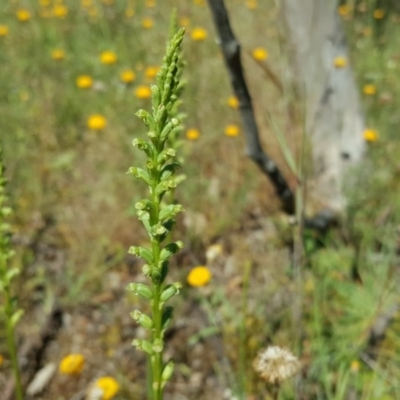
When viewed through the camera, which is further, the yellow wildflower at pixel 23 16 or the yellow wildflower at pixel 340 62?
the yellow wildflower at pixel 23 16

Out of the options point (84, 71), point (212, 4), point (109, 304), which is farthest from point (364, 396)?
point (84, 71)

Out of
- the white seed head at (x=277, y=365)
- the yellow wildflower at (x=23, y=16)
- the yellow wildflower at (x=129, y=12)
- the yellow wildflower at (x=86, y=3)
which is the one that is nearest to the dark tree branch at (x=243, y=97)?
the white seed head at (x=277, y=365)

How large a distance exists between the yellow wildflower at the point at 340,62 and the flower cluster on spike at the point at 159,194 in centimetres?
210

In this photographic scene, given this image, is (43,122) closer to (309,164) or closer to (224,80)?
(224,80)

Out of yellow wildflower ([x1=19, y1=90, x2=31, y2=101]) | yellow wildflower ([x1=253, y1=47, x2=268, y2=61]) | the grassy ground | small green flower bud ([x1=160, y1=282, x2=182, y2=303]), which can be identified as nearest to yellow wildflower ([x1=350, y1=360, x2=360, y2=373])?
Result: the grassy ground

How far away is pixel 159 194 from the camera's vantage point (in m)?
0.85

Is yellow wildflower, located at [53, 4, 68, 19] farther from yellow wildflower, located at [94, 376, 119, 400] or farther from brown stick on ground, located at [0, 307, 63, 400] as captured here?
yellow wildflower, located at [94, 376, 119, 400]

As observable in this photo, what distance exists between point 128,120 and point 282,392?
238 cm

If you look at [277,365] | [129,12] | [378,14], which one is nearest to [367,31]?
[378,14]

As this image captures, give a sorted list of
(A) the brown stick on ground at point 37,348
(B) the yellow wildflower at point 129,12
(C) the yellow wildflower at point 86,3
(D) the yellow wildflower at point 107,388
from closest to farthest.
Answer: (D) the yellow wildflower at point 107,388 < (A) the brown stick on ground at point 37,348 < (B) the yellow wildflower at point 129,12 < (C) the yellow wildflower at point 86,3

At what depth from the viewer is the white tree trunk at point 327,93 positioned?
8.43 feet

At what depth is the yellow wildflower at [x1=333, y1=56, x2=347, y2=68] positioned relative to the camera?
2.75 m

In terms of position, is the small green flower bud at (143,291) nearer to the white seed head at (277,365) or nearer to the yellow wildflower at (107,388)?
the white seed head at (277,365)

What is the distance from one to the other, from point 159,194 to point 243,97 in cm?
123
